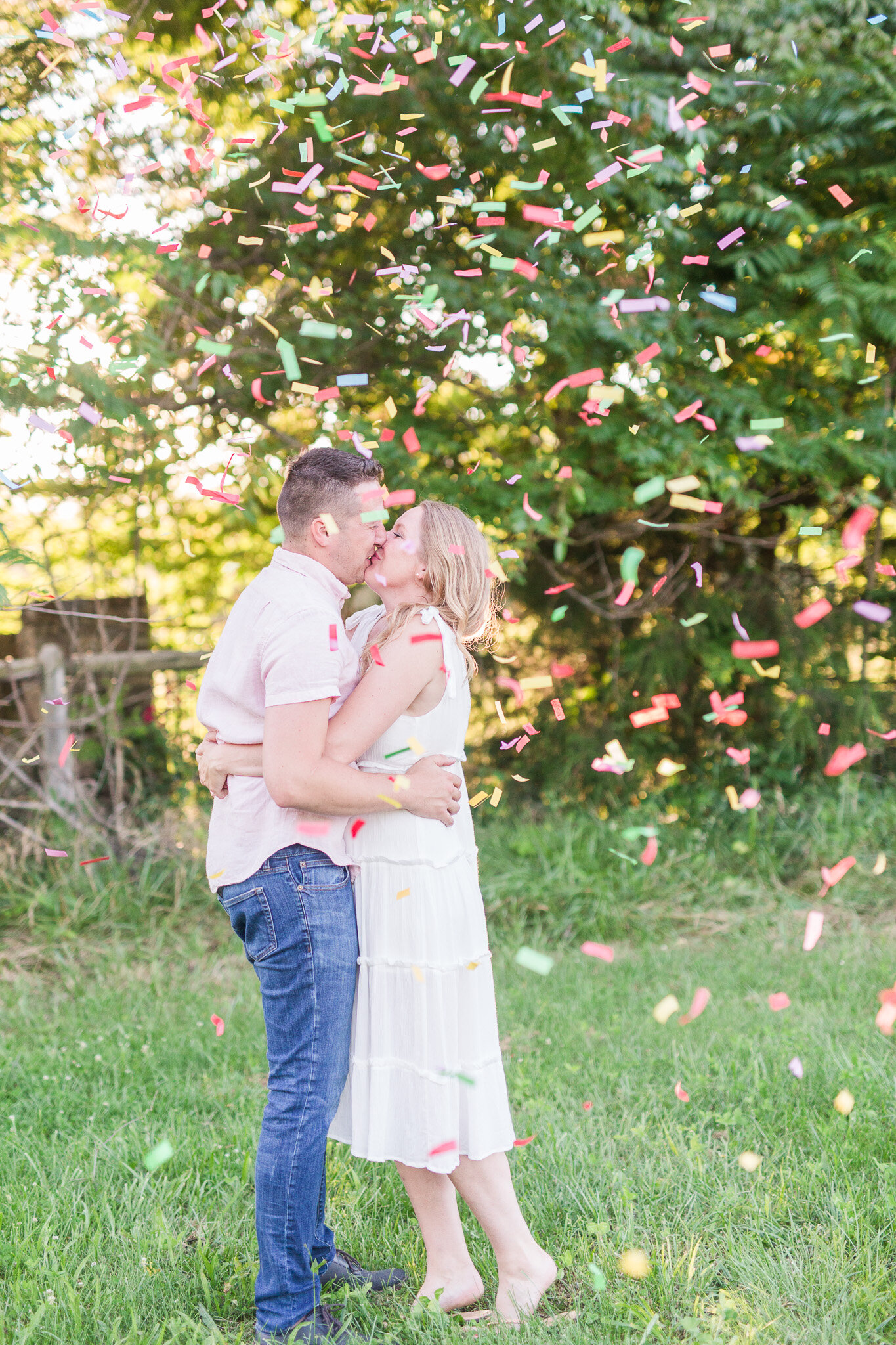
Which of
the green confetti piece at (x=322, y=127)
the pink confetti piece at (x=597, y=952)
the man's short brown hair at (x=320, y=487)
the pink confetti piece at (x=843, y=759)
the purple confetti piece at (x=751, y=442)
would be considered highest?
the green confetti piece at (x=322, y=127)

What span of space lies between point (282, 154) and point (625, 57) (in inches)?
73.7

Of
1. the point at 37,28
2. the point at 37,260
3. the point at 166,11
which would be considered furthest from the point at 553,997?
the point at 166,11

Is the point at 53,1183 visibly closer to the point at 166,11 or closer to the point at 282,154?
the point at 282,154

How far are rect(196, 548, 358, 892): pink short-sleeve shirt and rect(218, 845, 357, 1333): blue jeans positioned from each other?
0.05m

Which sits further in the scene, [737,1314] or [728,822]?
[728,822]

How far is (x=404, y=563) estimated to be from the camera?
95.7 inches

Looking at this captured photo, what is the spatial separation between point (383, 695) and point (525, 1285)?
1.37 m

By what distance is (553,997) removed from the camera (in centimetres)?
454

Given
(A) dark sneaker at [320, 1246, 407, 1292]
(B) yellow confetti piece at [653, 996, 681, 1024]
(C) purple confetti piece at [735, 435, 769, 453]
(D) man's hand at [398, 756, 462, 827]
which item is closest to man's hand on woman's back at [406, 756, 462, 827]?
(D) man's hand at [398, 756, 462, 827]

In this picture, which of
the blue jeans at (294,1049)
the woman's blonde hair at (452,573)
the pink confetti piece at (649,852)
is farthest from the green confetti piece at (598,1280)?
the pink confetti piece at (649,852)

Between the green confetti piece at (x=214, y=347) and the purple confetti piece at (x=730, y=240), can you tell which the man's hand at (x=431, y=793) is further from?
the purple confetti piece at (x=730, y=240)

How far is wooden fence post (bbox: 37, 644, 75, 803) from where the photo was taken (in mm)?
5699

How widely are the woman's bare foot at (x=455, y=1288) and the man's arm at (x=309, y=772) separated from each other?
114 centimetres

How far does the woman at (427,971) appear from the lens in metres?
2.26
